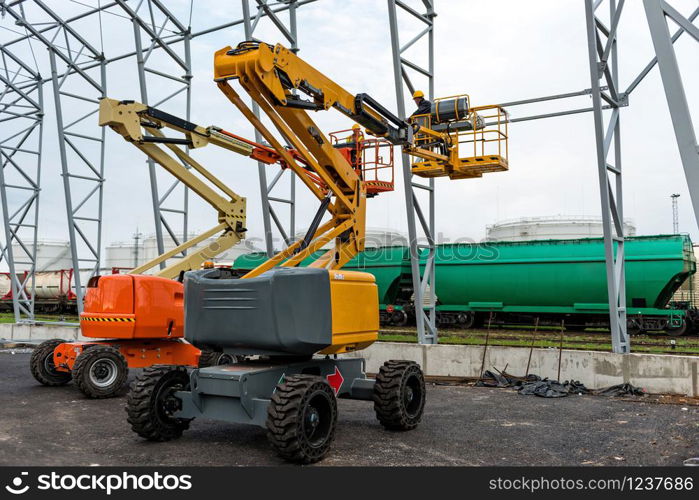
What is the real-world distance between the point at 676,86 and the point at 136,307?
27.8ft

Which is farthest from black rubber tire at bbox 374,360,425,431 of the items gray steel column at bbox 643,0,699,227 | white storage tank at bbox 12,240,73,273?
white storage tank at bbox 12,240,73,273

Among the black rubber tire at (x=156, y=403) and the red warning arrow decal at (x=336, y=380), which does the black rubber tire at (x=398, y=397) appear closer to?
the red warning arrow decal at (x=336, y=380)

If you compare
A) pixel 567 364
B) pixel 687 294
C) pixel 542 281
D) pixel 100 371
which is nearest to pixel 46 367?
pixel 100 371

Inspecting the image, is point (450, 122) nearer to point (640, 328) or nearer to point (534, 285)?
point (534, 285)

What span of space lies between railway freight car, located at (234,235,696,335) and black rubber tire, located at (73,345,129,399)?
12508 millimetres

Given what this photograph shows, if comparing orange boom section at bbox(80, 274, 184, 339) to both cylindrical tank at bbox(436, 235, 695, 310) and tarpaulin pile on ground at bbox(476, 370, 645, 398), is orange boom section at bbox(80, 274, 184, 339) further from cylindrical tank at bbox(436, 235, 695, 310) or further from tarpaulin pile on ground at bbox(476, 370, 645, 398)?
cylindrical tank at bbox(436, 235, 695, 310)

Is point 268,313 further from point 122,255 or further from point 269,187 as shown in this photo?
point 122,255

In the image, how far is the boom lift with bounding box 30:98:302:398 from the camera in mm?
10188

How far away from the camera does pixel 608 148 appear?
36.2ft

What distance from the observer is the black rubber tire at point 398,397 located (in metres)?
7.63

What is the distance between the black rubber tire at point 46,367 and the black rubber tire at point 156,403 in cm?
530

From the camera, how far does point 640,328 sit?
18.3 m

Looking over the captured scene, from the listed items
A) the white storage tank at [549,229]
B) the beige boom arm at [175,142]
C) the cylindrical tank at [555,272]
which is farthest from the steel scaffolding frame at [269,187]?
the white storage tank at [549,229]
